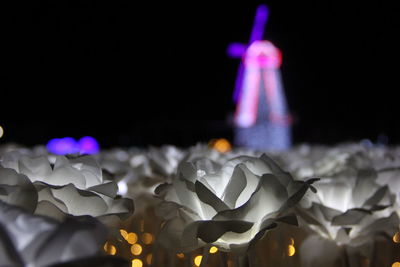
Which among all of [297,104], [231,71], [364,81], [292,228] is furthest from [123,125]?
[292,228]

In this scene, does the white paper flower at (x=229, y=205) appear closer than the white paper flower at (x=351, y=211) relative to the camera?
Yes

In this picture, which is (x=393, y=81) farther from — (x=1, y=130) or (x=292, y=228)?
(x=292, y=228)

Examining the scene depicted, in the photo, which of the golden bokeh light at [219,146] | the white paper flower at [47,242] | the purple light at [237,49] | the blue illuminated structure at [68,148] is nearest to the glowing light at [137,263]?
Result: the blue illuminated structure at [68,148]

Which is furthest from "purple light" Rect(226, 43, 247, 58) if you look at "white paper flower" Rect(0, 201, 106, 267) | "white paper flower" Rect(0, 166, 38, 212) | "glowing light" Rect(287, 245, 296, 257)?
"white paper flower" Rect(0, 201, 106, 267)

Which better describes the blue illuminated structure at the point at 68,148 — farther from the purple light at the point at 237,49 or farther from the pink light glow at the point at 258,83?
the purple light at the point at 237,49

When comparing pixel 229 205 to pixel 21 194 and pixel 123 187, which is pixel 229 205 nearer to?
pixel 21 194

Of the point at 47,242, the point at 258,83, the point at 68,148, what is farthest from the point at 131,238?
the point at 258,83
